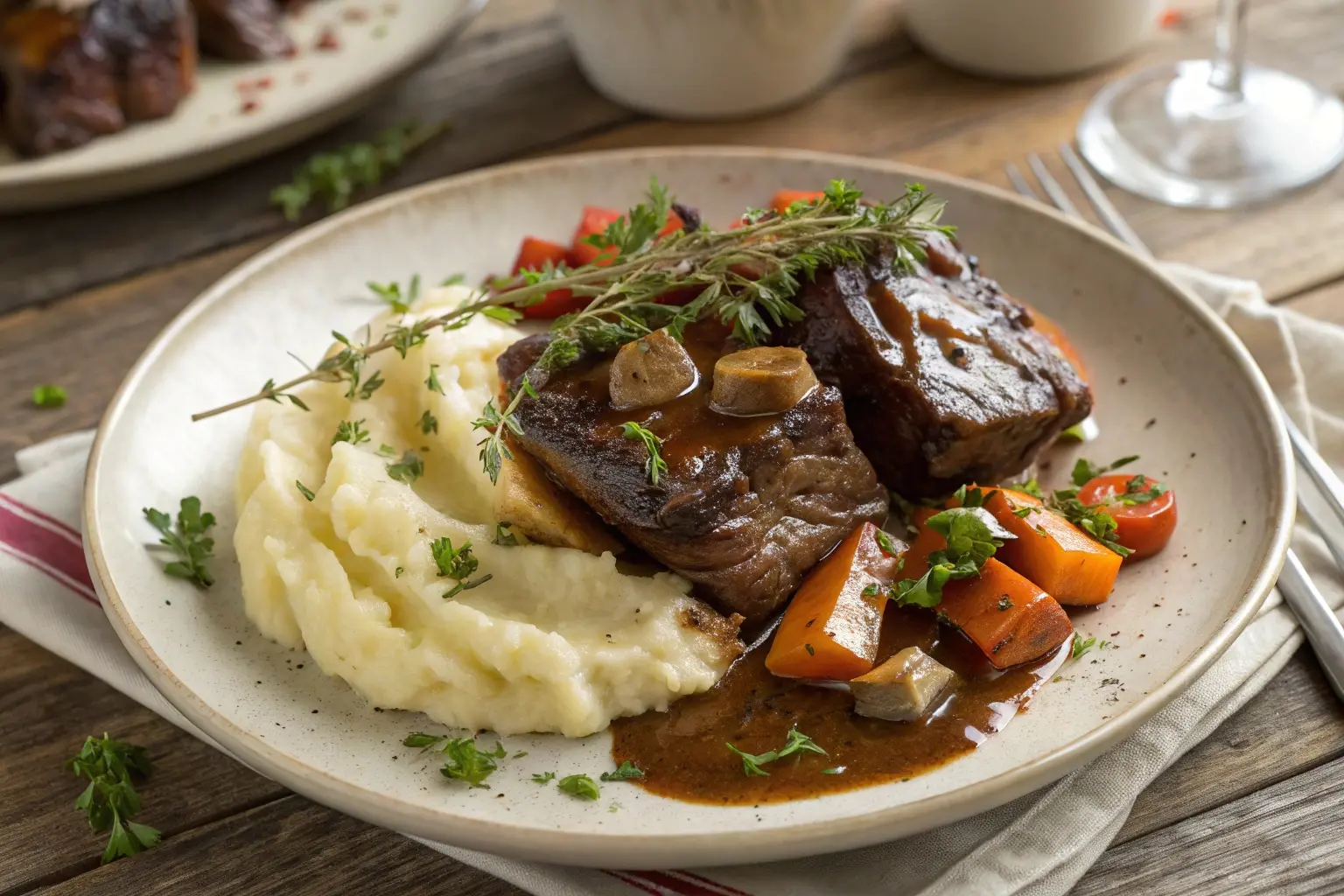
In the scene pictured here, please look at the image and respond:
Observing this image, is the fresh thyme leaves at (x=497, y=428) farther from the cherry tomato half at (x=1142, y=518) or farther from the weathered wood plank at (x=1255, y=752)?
the weathered wood plank at (x=1255, y=752)

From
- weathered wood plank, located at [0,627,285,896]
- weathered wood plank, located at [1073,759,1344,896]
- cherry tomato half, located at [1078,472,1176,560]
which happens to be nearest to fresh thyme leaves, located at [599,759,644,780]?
weathered wood plank, located at [0,627,285,896]

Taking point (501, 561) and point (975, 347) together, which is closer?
point (501, 561)

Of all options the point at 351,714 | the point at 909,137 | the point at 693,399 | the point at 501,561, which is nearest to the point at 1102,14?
the point at 909,137

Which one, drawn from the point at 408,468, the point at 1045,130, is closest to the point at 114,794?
the point at 408,468

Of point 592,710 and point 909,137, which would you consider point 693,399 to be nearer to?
point 592,710

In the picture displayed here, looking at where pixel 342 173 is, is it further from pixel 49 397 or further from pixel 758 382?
pixel 758 382

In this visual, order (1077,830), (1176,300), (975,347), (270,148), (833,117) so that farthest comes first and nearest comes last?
1. (833,117)
2. (270,148)
3. (1176,300)
4. (975,347)
5. (1077,830)

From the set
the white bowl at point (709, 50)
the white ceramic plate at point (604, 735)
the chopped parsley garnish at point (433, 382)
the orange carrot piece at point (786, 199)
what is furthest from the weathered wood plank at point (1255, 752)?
the white bowl at point (709, 50)
